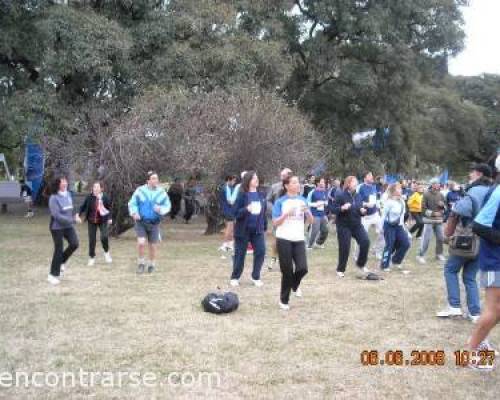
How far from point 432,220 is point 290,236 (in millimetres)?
5478

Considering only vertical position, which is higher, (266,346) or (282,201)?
(282,201)

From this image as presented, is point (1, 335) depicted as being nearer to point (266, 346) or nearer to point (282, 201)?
point (266, 346)

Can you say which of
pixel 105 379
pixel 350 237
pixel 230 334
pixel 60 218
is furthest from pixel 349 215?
pixel 105 379

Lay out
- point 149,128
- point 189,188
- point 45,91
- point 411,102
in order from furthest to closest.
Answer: point 411,102, point 45,91, point 189,188, point 149,128

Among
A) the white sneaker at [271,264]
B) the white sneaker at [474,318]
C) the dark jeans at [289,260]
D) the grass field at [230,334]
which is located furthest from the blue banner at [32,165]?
the white sneaker at [474,318]

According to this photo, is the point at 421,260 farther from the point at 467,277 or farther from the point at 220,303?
the point at 220,303

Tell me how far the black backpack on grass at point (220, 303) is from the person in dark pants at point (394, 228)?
3.97 m

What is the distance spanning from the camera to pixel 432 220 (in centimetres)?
1187

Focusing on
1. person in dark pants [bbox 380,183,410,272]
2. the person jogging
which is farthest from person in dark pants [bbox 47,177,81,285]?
the person jogging

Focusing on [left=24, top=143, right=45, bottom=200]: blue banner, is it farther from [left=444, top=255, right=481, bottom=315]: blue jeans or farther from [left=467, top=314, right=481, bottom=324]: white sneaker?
[left=467, top=314, right=481, bottom=324]: white sneaker

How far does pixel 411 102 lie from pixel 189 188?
13.9 metres

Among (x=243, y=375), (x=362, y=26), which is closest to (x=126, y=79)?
(x=362, y=26)

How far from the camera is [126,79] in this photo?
19109mm
